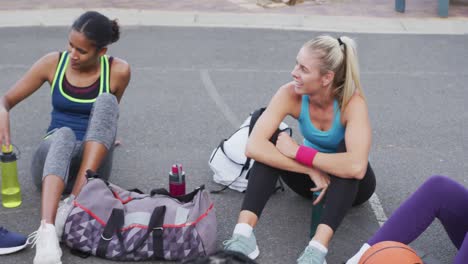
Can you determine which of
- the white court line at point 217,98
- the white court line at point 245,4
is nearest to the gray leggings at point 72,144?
the white court line at point 217,98

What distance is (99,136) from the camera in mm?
4355

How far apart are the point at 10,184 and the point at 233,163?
1.43 m

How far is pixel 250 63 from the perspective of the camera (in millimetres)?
8484

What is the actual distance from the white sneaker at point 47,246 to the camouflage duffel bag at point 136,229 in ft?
0.35

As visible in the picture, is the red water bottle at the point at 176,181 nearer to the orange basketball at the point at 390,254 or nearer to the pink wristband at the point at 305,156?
the pink wristband at the point at 305,156

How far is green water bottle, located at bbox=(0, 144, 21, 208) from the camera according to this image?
15.1 ft

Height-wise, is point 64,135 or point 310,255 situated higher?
point 64,135

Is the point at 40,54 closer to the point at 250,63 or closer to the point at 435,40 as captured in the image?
the point at 250,63

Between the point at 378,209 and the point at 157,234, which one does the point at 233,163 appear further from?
the point at 157,234

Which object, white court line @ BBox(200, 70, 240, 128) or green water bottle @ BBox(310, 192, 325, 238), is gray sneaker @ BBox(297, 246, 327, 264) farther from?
white court line @ BBox(200, 70, 240, 128)

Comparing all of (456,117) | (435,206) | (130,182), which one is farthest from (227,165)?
(456,117)

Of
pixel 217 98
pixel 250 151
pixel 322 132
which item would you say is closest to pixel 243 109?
pixel 217 98

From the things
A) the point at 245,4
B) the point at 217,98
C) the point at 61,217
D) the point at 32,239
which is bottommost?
the point at 245,4

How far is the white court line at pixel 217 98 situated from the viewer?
6.54 m
